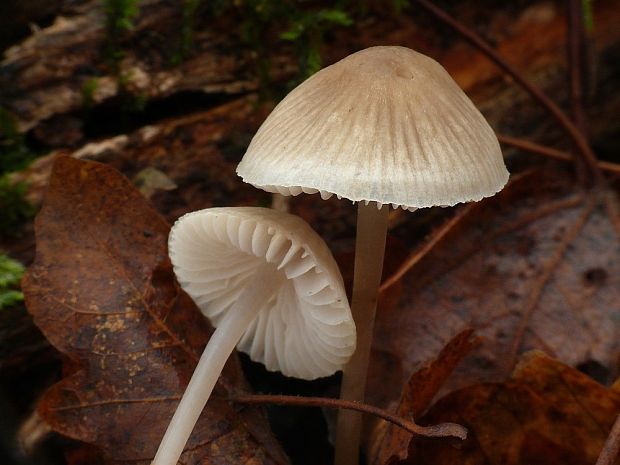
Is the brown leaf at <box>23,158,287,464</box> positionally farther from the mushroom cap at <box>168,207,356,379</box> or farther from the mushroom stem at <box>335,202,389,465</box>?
the mushroom stem at <box>335,202,389,465</box>

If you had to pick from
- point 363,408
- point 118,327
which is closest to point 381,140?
point 363,408

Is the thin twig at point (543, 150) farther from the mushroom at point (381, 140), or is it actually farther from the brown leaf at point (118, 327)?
the brown leaf at point (118, 327)

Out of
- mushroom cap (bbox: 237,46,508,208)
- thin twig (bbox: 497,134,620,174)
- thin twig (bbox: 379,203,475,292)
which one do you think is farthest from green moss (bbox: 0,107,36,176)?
thin twig (bbox: 497,134,620,174)

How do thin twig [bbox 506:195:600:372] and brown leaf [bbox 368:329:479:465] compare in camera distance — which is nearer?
brown leaf [bbox 368:329:479:465]

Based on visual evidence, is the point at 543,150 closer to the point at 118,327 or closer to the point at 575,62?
the point at 575,62

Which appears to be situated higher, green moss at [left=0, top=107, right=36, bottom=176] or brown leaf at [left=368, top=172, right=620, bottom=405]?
green moss at [left=0, top=107, right=36, bottom=176]

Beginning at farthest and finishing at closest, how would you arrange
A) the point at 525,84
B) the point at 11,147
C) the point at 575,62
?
1. the point at 575,62
2. the point at 525,84
3. the point at 11,147

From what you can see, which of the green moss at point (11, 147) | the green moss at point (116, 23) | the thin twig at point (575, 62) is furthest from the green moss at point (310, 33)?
the thin twig at point (575, 62)
